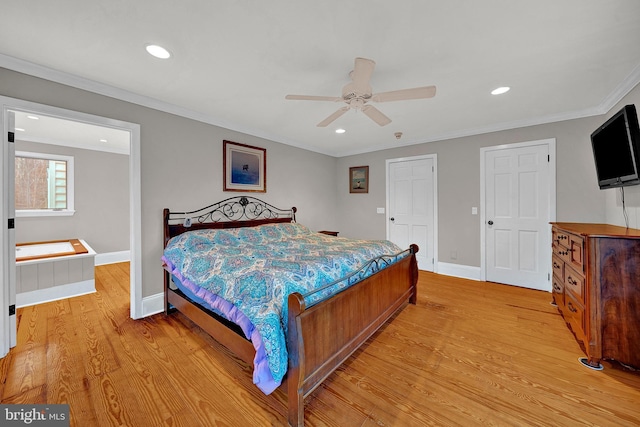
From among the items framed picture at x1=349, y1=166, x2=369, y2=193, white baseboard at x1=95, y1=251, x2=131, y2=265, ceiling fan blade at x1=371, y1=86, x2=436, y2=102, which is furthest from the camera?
framed picture at x1=349, y1=166, x2=369, y2=193

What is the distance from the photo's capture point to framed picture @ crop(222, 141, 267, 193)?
11.8 ft

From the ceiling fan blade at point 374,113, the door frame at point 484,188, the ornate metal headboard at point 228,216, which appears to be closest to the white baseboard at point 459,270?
the door frame at point 484,188

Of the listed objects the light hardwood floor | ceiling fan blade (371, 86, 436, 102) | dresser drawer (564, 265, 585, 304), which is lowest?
the light hardwood floor

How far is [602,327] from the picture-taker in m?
1.86

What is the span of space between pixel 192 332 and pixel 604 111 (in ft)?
17.9

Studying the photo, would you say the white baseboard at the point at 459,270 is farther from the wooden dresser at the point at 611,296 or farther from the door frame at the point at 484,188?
the wooden dresser at the point at 611,296

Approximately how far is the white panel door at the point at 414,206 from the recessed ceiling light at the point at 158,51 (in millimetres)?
3988

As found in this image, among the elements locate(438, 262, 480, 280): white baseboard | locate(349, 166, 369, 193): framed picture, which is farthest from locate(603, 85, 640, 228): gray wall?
locate(349, 166, 369, 193): framed picture

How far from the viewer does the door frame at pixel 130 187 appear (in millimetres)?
2053

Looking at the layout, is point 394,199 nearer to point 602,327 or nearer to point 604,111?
point 604,111

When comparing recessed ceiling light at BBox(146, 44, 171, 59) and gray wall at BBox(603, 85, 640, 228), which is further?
gray wall at BBox(603, 85, 640, 228)

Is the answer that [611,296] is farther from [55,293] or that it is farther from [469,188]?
[55,293]

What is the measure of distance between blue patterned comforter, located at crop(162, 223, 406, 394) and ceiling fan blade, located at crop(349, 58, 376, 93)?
146 cm

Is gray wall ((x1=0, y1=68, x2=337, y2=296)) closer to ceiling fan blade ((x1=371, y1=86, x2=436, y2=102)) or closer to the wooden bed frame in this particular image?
the wooden bed frame
